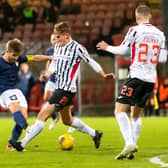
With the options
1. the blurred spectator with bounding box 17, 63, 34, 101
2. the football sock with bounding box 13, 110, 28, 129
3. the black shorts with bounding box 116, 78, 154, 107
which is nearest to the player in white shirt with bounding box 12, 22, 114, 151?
the football sock with bounding box 13, 110, 28, 129

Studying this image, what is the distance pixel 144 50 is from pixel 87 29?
17.8 meters

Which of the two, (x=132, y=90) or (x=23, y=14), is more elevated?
(x=132, y=90)

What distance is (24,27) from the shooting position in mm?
28156

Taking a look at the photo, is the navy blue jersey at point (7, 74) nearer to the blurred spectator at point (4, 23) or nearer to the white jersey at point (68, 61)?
the white jersey at point (68, 61)

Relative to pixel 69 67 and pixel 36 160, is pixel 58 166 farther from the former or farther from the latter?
pixel 69 67

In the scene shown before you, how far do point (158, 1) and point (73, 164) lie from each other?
21.1 metres

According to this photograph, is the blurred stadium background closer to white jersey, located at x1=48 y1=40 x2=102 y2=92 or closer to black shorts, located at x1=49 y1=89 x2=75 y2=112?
white jersey, located at x1=48 y1=40 x2=102 y2=92

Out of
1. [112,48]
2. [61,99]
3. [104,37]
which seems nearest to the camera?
[112,48]

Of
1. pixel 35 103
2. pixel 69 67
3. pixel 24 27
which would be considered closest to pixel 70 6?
pixel 24 27

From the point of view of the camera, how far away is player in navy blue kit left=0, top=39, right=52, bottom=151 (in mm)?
11031

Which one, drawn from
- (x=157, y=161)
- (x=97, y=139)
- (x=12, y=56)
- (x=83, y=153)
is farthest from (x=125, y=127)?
(x=12, y=56)

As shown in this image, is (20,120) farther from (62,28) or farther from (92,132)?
(62,28)

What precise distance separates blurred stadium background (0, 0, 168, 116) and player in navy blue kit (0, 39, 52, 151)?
12.1 metres

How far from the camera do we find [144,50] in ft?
32.0
